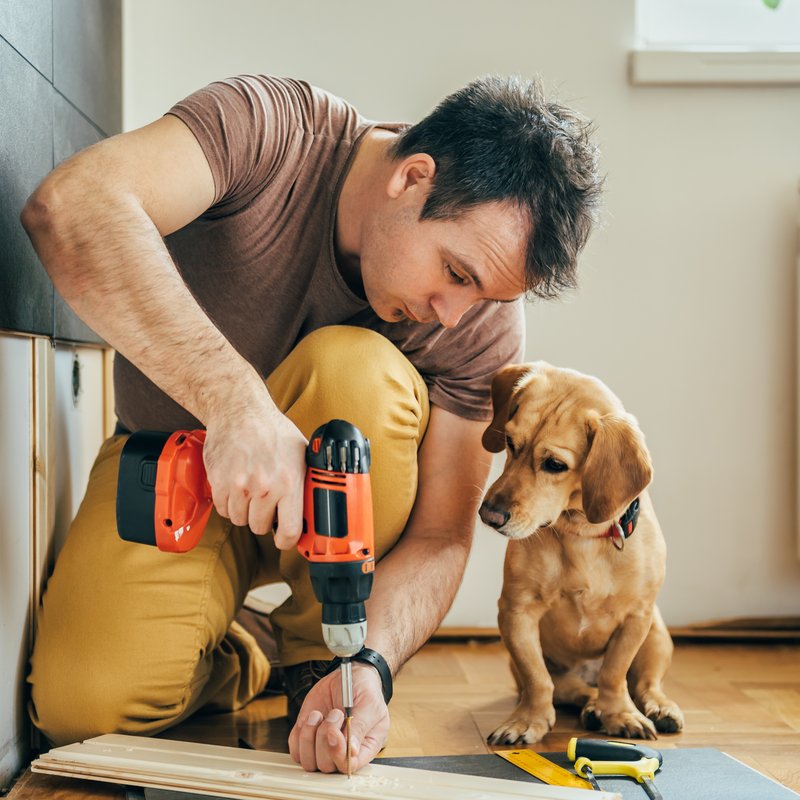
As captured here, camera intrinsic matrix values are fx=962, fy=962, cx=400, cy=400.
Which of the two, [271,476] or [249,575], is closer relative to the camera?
[271,476]

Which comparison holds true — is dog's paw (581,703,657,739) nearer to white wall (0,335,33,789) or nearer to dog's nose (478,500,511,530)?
dog's nose (478,500,511,530)

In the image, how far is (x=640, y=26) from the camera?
7.83 ft

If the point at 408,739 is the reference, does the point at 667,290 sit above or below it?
above

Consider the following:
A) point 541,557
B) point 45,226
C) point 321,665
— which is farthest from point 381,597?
point 45,226

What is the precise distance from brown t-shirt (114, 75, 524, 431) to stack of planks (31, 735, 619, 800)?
58cm

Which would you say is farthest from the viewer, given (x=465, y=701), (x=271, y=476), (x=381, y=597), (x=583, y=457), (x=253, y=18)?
(x=253, y=18)

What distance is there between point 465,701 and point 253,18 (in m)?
1.63

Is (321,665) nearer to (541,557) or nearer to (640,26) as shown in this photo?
(541,557)

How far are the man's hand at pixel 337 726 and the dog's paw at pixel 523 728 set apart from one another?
0.32 meters

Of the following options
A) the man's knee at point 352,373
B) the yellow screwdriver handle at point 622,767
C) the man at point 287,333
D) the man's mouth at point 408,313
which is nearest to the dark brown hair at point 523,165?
the man at point 287,333

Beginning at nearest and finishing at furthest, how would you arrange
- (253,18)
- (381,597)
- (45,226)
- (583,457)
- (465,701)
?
(45,226) < (381,597) < (583,457) < (465,701) < (253,18)

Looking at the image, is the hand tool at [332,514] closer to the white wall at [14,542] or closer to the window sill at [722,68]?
the white wall at [14,542]

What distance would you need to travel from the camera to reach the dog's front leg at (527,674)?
4.92ft

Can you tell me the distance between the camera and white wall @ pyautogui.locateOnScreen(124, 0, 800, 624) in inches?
90.7
